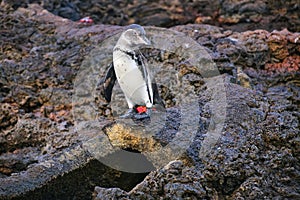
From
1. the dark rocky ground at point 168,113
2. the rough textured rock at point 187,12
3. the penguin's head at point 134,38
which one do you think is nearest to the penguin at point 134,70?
the penguin's head at point 134,38

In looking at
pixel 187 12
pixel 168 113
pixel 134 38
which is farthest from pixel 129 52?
pixel 187 12

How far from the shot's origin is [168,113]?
9.90ft

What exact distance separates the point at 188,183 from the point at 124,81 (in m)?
1.06

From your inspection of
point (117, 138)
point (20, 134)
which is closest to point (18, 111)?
point (20, 134)

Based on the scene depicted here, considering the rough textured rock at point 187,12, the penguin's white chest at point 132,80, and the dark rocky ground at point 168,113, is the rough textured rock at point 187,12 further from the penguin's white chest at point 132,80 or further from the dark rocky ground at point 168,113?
the penguin's white chest at point 132,80

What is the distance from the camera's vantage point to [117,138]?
286 centimetres

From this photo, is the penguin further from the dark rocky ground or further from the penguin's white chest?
the dark rocky ground

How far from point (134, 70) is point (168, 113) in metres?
0.40

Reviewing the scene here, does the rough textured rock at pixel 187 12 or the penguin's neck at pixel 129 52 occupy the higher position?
the penguin's neck at pixel 129 52

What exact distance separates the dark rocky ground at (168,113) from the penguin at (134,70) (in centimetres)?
22

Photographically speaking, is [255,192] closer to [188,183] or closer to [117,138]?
[188,183]

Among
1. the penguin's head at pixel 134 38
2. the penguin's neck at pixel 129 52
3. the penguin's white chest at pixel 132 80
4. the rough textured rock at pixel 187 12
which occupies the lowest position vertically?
the rough textured rock at pixel 187 12

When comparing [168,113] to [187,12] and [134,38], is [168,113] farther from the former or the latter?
[187,12]

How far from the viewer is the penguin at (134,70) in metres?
3.11
